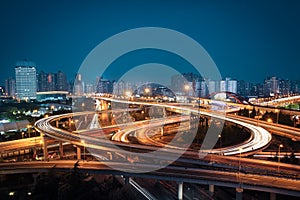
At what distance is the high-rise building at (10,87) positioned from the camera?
2616 centimetres

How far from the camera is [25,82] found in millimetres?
22469

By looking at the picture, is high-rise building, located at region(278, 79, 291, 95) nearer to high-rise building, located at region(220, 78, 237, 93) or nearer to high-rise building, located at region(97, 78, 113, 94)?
high-rise building, located at region(220, 78, 237, 93)

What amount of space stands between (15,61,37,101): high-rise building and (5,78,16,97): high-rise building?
442cm

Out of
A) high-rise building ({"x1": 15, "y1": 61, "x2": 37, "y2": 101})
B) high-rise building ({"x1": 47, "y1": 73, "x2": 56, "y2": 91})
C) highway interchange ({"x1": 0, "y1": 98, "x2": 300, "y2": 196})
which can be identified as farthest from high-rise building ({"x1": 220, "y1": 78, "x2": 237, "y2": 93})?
high-rise building ({"x1": 47, "y1": 73, "x2": 56, "y2": 91})

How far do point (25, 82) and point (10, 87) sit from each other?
18.7ft

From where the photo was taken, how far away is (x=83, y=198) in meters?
4.16

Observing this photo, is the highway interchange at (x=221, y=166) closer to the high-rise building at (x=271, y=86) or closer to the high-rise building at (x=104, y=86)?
the high-rise building at (x=271, y=86)

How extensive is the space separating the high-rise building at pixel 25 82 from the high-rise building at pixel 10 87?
14.5 feet

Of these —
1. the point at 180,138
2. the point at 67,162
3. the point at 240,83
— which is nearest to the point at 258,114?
the point at 180,138

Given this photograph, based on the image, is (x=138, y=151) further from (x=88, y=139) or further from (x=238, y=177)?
(x=238, y=177)

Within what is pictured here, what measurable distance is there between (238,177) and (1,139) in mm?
7653

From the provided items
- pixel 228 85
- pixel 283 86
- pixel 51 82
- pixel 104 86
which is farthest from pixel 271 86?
pixel 51 82

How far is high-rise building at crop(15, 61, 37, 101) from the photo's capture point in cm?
2230

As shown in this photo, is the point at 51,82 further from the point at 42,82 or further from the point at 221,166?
the point at 221,166
